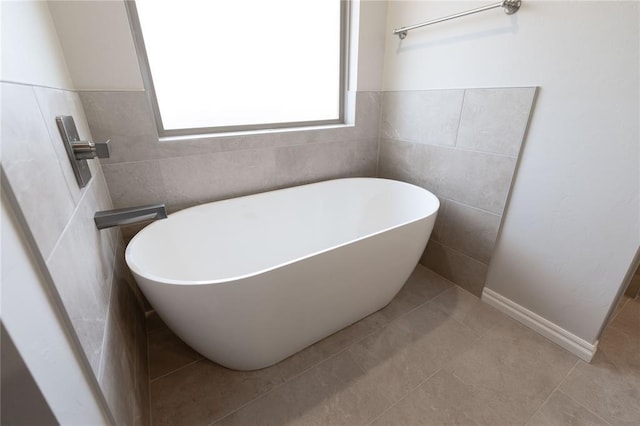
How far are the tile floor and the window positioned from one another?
3.98ft

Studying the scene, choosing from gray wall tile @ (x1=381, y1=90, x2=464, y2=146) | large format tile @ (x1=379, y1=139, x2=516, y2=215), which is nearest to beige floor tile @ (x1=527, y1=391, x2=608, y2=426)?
large format tile @ (x1=379, y1=139, x2=516, y2=215)

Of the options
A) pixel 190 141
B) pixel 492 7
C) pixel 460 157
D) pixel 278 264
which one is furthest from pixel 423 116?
pixel 190 141

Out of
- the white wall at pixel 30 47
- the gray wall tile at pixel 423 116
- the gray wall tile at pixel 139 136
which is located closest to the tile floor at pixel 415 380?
the gray wall tile at pixel 139 136

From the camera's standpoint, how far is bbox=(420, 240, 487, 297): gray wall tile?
1706mm

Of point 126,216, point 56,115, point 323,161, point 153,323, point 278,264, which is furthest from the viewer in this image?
point 323,161

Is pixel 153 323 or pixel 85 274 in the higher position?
pixel 85 274

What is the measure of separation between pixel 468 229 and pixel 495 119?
2.05 ft

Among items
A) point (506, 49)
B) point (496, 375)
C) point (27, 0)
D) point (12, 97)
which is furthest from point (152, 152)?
point (496, 375)

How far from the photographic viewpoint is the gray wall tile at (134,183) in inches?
52.4

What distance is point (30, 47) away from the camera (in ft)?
2.56

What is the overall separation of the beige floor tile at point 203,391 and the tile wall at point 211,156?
2.65 ft

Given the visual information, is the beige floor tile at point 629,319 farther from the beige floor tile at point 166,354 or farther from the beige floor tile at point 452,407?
the beige floor tile at point 166,354

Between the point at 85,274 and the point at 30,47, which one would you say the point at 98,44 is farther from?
the point at 85,274

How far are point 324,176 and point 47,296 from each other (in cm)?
160
